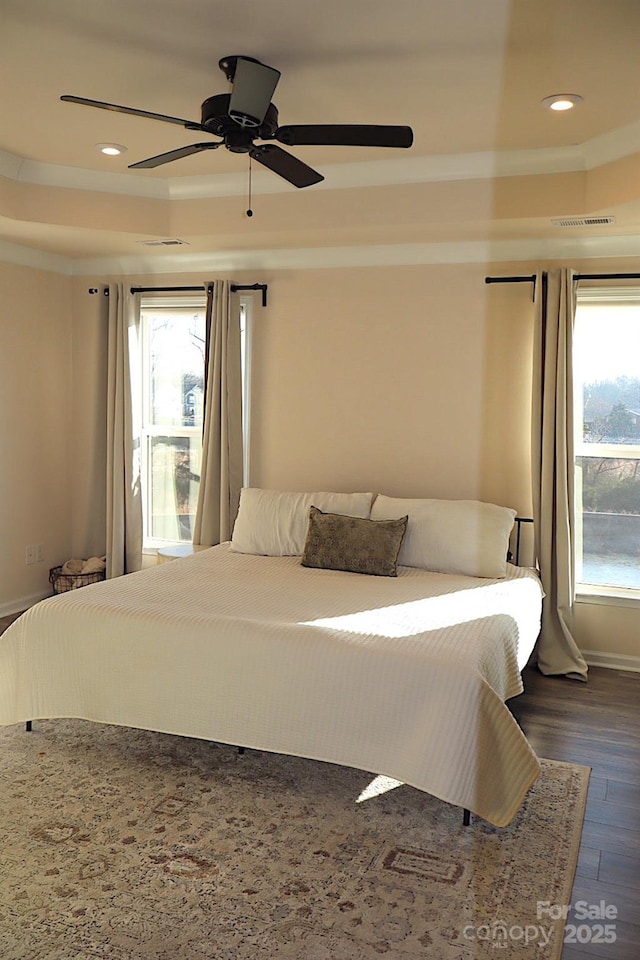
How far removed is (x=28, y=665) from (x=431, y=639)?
1600 mm

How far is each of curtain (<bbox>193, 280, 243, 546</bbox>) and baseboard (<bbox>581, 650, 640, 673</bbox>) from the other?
219cm

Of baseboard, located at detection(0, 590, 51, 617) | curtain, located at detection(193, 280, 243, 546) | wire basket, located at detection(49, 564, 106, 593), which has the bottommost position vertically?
baseboard, located at detection(0, 590, 51, 617)

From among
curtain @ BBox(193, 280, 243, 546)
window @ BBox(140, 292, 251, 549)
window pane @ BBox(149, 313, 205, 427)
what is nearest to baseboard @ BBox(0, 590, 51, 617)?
window @ BBox(140, 292, 251, 549)

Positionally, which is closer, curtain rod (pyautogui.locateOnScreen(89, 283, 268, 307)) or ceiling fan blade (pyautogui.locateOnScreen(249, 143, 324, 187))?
ceiling fan blade (pyautogui.locateOnScreen(249, 143, 324, 187))

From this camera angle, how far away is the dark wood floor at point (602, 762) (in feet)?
7.35

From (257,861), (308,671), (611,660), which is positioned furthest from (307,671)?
(611,660)

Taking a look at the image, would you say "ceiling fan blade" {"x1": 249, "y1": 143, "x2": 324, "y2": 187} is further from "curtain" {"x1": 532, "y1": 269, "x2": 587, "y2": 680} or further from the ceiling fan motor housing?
"curtain" {"x1": 532, "y1": 269, "x2": 587, "y2": 680}

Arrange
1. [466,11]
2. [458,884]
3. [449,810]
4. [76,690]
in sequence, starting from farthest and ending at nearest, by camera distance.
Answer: [76,690] → [449,810] → [466,11] → [458,884]

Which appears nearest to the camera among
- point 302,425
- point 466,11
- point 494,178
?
point 466,11

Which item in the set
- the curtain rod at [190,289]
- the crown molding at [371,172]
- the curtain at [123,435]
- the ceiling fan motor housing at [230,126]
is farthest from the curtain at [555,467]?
the curtain at [123,435]

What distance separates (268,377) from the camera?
500 cm

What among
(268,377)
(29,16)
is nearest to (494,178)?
(268,377)

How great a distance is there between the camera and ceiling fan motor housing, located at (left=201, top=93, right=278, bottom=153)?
267 cm

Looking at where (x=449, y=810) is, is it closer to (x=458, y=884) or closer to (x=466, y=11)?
(x=458, y=884)
